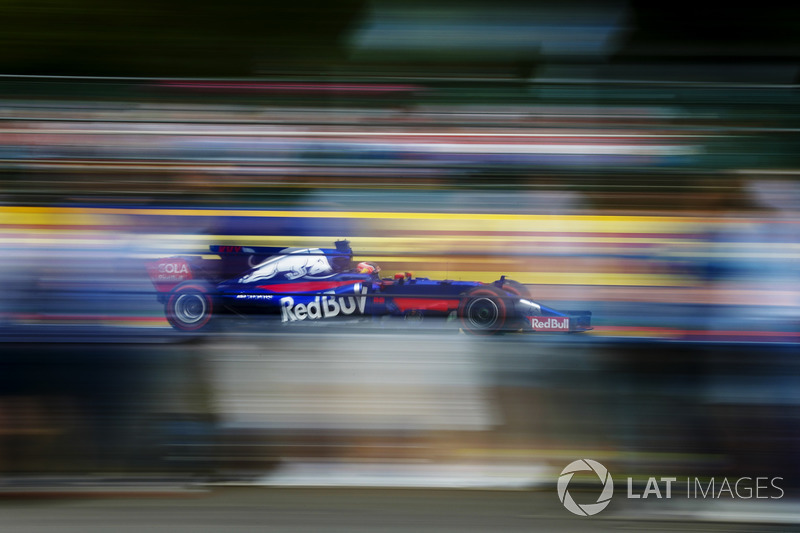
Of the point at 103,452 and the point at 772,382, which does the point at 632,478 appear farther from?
the point at 103,452

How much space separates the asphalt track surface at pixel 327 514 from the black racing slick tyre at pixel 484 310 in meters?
0.64

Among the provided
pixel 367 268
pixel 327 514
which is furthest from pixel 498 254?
pixel 327 514

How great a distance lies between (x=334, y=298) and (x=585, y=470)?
1.30 metres

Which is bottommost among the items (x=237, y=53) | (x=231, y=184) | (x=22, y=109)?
(x=231, y=184)

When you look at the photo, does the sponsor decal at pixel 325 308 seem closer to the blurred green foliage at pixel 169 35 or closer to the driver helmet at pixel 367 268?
the driver helmet at pixel 367 268

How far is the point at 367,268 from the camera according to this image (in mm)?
3051

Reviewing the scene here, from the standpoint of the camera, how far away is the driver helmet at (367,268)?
302cm

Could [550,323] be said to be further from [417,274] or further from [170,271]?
[170,271]

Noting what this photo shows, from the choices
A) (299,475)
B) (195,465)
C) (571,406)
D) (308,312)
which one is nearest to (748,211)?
(571,406)

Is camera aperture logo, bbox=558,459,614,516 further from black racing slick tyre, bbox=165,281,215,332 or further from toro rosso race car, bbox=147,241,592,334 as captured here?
black racing slick tyre, bbox=165,281,215,332

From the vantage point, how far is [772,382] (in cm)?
278

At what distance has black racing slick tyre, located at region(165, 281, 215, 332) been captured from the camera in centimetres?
288

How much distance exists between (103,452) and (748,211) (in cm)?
272

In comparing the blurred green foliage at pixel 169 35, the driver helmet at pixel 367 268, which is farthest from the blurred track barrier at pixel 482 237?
the blurred green foliage at pixel 169 35
